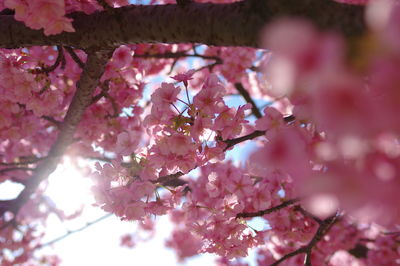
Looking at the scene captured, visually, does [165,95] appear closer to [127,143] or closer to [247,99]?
[127,143]

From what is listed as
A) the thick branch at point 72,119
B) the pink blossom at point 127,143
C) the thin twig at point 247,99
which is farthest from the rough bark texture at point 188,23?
the thin twig at point 247,99

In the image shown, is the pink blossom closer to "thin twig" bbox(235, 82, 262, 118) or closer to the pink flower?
the pink flower

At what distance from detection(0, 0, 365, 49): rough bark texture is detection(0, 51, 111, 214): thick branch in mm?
192

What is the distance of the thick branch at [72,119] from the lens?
2012 millimetres

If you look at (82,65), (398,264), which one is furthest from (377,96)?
(398,264)

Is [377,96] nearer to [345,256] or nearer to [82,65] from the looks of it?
[82,65]

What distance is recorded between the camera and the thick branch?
2.01 m

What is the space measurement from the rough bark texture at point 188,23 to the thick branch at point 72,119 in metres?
0.19

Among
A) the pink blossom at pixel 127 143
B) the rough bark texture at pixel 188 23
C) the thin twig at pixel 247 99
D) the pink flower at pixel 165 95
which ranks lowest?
the thin twig at pixel 247 99

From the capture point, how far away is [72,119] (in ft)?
8.52

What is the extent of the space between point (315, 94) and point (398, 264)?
11.5ft

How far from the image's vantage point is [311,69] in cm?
64

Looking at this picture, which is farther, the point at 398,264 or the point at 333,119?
the point at 398,264

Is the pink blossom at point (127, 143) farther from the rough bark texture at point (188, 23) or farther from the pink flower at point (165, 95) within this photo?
the rough bark texture at point (188, 23)
